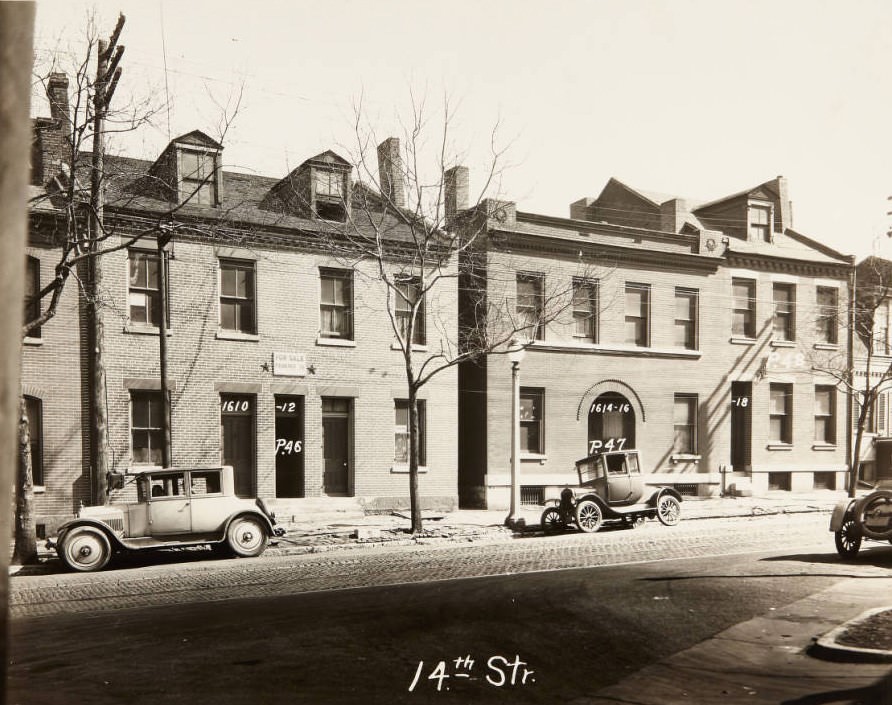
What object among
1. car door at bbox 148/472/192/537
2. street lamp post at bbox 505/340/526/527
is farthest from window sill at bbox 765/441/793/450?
car door at bbox 148/472/192/537

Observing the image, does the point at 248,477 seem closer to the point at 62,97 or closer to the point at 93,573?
the point at 93,573

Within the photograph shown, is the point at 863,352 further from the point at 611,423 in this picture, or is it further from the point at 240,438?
the point at 240,438

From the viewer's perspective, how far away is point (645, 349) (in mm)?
19812

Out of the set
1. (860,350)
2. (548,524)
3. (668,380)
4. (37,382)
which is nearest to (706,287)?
(668,380)

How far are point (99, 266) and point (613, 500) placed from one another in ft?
37.7

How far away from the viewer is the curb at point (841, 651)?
5.25 metres

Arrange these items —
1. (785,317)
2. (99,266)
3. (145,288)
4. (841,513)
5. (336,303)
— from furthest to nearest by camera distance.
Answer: (785,317) → (841,513) → (336,303) → (99,266) → (145,288)

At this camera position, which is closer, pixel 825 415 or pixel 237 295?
pixel 237 295

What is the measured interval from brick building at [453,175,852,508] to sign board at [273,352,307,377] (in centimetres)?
1005

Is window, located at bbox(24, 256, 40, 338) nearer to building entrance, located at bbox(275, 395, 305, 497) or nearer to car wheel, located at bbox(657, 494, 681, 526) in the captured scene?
building entrance, located at bbox(275, 395, 305, 497)

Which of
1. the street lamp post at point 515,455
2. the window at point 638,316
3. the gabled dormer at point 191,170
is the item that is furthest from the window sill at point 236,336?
the window at point 638,316

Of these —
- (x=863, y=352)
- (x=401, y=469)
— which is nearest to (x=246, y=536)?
(x=401, y=469)

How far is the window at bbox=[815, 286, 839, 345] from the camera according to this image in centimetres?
1597

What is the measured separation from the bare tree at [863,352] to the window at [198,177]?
8.21 m
